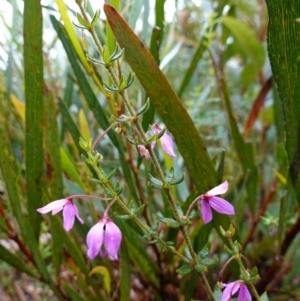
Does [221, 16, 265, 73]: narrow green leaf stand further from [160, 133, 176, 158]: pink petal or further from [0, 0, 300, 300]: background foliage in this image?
[160, 133, 176, 158]: pink petal

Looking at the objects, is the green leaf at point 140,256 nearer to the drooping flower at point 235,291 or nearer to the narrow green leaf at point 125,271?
the narrow green leaf at point 125,271

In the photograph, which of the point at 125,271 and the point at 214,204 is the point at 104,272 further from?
the point at 214,204

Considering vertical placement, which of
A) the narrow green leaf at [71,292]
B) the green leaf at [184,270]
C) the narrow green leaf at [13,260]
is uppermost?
the green leaf at [184,270]

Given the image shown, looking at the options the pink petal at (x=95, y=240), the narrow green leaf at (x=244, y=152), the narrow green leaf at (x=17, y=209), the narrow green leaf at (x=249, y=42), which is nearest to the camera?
the pink petal at (x=95, y=240)

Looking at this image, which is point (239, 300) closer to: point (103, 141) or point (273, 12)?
point (273, 12)

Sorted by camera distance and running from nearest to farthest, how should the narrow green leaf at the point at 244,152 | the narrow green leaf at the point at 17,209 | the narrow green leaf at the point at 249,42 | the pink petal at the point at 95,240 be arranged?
the pink petal at the point at 95,240
the narrow green leaf at the point at 17,209
the narrow green leaf at the point at 244,152
the narrow green leaf at the point at 249,42

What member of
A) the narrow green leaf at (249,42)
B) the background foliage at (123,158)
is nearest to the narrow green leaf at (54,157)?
the background foliage at (123,158)

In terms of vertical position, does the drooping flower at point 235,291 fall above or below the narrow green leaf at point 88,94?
below
